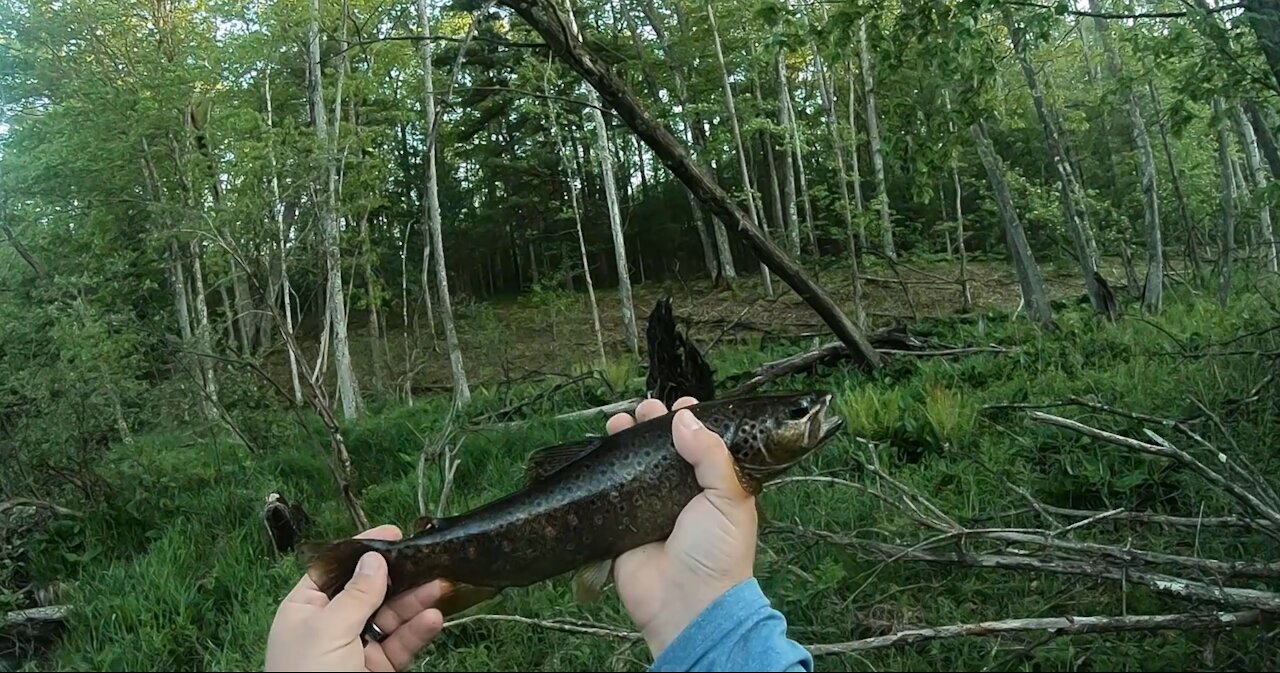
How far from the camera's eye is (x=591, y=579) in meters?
1.87

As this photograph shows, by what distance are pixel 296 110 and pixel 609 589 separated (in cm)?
2041

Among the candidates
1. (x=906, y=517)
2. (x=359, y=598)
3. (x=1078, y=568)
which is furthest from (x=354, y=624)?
(x=906, y=517)

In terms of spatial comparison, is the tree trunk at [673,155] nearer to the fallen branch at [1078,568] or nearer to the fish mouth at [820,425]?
the fallen branch at [1078,568]

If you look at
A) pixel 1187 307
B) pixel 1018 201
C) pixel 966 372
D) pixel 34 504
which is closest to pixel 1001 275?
pixel 1018 201

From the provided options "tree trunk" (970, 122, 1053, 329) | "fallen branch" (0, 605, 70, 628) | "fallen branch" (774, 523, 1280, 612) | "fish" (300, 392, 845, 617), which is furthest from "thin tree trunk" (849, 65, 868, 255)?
Result: "fish" (300, 392, 845, 617)

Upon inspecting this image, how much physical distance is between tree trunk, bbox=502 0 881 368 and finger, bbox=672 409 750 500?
10.1ft

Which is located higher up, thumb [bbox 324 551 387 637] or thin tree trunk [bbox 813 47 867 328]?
thin tree trunk [bbox 813 47 867 328]

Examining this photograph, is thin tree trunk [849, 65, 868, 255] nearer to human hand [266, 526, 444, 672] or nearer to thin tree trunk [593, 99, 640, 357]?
thin tree trunk [593, 99, 640, 357]

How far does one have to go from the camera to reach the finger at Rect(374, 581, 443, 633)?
68.8 inches

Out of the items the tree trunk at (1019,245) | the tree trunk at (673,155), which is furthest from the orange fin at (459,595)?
the tree trunk at (1019,245)

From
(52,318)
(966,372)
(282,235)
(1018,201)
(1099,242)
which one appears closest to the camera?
(966,372)

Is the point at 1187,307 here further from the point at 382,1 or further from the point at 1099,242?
the point at 382,1

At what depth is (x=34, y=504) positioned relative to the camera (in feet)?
19.1

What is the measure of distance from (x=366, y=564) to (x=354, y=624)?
0.19 metres
